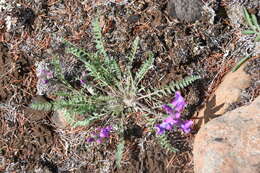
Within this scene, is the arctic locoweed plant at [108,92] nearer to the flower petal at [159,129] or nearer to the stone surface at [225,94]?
the flower petal at [159,129]

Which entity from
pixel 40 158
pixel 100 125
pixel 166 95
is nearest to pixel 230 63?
pixel 166 95

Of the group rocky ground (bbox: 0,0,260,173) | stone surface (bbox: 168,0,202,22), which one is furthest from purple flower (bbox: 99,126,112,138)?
stone surface (bbox: 168,0,202,22)

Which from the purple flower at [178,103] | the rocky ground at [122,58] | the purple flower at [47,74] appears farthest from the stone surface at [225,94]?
the purple flower at [47,74]

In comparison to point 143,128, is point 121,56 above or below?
above

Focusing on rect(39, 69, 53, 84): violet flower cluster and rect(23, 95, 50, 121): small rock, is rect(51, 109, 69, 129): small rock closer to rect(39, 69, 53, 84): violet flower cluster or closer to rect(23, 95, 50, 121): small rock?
rect(23, 95, 50, 121): small rock

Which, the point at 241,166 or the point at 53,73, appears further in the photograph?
the point at 53,73

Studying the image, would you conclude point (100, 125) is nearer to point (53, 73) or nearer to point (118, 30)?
point (53, 73)
